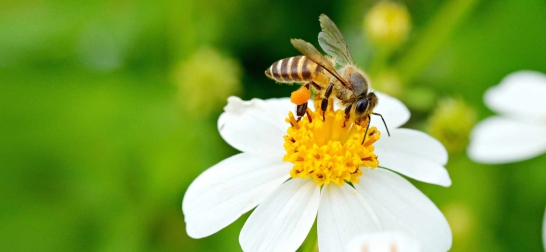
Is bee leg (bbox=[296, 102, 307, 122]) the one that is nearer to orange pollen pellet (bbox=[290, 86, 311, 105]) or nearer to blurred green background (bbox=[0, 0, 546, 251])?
orange pollen pellet (bbox=[290, 86, 311, 105])

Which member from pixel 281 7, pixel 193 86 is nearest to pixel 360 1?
pixel 281 7

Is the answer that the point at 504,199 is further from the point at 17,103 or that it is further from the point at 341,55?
the point at 17,103

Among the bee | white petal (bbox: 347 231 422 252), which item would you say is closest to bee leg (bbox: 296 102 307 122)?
the bee

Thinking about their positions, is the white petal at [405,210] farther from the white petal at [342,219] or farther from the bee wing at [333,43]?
Result: the bee wing at [333,43]

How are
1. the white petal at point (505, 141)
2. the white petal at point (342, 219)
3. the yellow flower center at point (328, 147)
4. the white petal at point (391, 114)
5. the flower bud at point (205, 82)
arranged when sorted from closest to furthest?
the white petal at point (342, 219) → the yellow flower center at point (328, 147) → the white petal at point (391, 114) → the white petal at point (505, 141) → the flower bud at point (205, 82)

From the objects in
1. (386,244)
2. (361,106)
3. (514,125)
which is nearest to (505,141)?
(514,125)

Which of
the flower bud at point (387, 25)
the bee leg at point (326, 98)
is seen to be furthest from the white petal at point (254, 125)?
the flower bud at point (387, 25)
